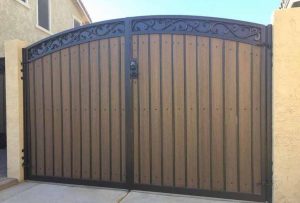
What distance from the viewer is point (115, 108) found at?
4699mm

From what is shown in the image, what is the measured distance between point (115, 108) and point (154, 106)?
576 millimetres

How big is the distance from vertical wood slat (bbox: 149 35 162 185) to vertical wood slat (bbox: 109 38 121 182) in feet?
1.59

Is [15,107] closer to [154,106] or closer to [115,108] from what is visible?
[115,108]

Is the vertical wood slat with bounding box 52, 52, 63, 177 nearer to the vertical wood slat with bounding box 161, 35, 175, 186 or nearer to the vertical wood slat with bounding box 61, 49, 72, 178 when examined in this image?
the vertical wood slat with bounding box 61, 49, 72, 178

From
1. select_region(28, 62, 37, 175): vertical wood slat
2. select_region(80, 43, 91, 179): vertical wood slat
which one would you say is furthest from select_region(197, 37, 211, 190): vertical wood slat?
select_region(28, 62, 37, 175): vertical wood slat

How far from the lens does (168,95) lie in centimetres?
446

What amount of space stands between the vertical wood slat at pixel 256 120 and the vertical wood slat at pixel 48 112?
9.72 feet

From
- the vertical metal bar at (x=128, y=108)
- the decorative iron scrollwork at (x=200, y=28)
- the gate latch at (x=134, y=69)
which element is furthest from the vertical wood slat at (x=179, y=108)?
the vertical metal bar at (x=128, y=108)

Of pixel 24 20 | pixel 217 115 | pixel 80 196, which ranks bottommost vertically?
pixel 80 196

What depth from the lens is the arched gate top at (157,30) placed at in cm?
412

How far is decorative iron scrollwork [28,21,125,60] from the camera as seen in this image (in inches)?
184

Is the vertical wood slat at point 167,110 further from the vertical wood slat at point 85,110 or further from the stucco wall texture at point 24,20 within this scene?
the stucco wall texture at point 24,20

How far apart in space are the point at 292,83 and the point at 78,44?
2957mm

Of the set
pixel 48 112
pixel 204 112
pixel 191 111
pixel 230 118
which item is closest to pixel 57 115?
pixel 48 112
